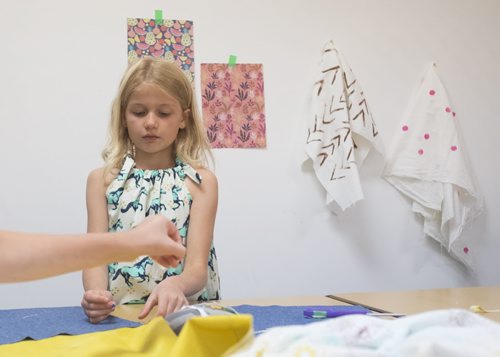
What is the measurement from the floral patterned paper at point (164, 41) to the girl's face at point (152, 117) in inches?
28.7

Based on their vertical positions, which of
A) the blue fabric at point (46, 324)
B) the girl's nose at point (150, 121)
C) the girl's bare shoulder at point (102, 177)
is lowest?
the blue fabric at point (46, 324)

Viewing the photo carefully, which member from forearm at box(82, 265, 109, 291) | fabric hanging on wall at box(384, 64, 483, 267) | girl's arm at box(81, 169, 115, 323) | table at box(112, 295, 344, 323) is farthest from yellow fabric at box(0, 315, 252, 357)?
fabric hanging on wall at box(384, 64, 483, 267)

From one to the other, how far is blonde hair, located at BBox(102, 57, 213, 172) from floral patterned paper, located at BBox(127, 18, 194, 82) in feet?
2.10

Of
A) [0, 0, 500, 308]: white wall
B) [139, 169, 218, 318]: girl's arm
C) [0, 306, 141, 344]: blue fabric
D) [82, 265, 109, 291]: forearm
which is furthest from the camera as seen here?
[0, 0, 500, 308]: white wall

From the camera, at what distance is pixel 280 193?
2.38 metres

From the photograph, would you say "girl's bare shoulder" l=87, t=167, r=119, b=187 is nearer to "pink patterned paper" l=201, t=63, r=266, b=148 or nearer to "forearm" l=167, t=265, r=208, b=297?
"forearm" l=167, t=265, r=208, b=297

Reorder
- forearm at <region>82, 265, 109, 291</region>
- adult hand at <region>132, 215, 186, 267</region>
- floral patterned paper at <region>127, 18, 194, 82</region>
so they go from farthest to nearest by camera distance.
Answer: floral patterned paper at <region>127, 18, 194, 82</region> → forearm at <region>82, 265, 109, 291</region> → adult hand at <region>132, 215, 186, 267</region>

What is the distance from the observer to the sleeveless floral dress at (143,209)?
1.51m

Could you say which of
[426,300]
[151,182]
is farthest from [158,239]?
[151,182]

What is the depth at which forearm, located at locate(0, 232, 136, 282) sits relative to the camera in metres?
0.73

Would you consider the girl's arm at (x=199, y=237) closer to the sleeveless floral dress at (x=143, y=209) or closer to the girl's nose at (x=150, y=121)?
the sleeveless floral dress at (x=143, y=209)

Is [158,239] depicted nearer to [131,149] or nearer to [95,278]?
[95,278]

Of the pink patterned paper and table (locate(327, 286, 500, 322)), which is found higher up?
the pink patterned paper

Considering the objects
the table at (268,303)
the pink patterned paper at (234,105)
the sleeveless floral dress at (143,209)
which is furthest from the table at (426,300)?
the pink patterned paper at (234,105)
